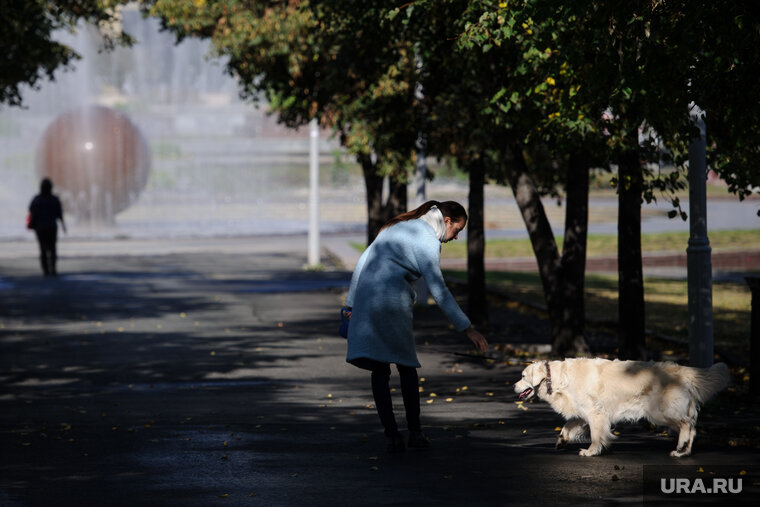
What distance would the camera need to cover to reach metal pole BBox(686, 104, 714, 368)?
1104 centimetres

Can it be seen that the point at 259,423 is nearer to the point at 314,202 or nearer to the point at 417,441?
the point at 417,441

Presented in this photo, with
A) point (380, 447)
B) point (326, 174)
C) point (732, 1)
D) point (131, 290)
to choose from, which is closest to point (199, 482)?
point (380, 447)

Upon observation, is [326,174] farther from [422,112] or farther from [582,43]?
[582,43]

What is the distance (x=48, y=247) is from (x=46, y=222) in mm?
595

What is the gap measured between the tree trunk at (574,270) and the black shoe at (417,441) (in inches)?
223

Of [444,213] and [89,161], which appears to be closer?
[444,213]

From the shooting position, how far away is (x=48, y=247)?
2548 centimetres

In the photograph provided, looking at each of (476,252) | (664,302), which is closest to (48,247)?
(476,252)

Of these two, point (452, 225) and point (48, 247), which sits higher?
point (452, 225)

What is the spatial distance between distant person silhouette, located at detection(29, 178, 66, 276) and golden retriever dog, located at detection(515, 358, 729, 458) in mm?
18627

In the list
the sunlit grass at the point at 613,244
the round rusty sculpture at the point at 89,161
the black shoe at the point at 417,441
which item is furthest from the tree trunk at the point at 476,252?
the round rusty sculpture at the point at 89,161

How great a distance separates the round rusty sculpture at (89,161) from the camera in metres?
46.0

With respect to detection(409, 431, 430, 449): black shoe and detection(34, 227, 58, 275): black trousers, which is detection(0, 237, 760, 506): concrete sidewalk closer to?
detection(409, 431, 430, 449): black shoe

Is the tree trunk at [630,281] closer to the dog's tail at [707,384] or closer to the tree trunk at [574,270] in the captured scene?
the tree trunk at [574,270]
